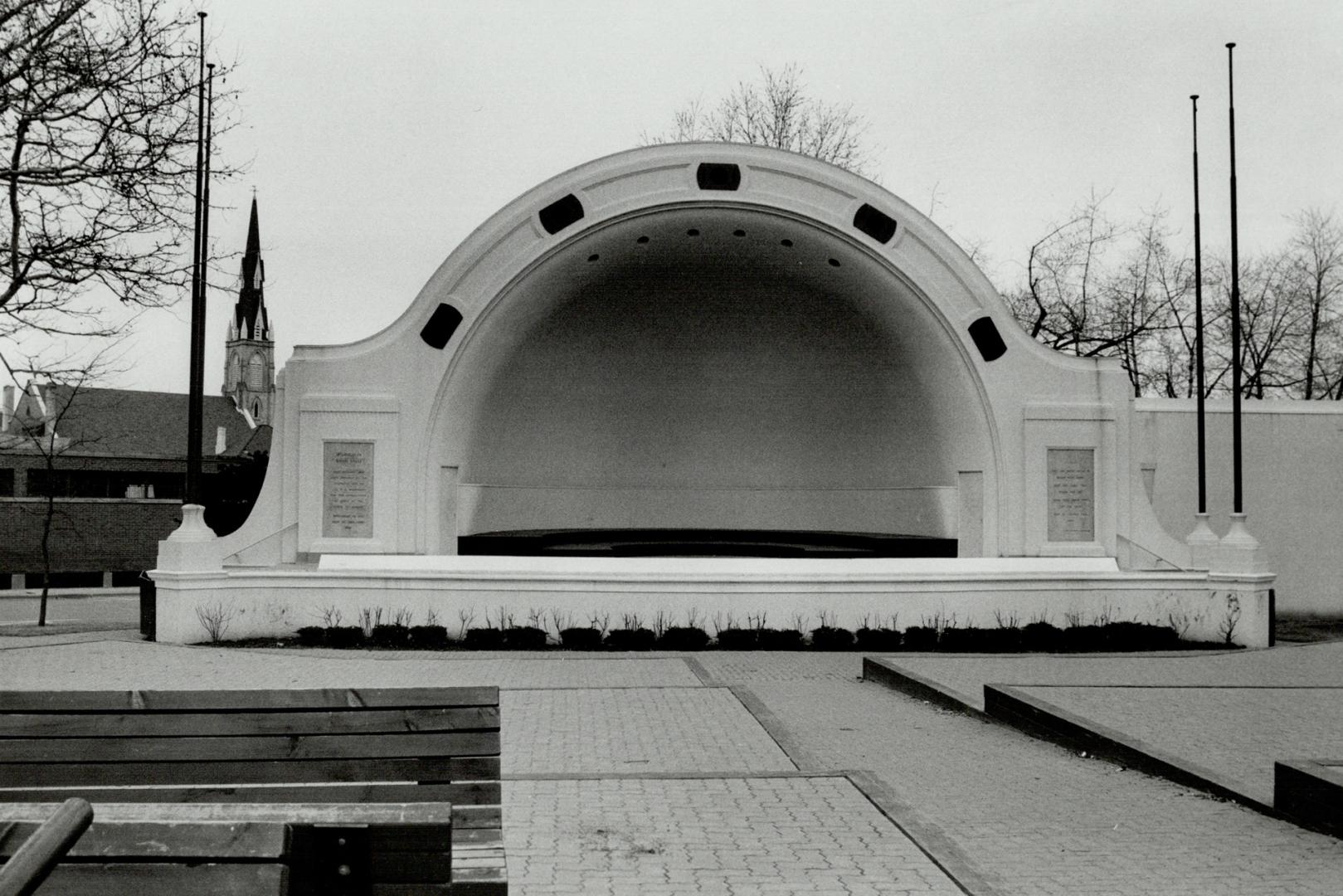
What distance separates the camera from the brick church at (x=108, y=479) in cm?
4453

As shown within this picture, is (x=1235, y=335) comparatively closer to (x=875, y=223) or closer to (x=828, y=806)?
(x=875, y=223)

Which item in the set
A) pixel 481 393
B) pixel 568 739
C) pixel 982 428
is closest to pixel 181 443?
pixel 481 393

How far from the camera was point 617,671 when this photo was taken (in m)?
13.7

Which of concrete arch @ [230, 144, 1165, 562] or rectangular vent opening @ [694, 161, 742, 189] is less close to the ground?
rectangular vent opening @ [694, 161, 742, 189]

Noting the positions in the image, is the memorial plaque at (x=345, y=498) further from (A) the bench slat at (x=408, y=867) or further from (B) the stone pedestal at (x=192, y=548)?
(A) the bench slat at (x=408, y=867)

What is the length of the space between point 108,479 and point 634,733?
5099cm

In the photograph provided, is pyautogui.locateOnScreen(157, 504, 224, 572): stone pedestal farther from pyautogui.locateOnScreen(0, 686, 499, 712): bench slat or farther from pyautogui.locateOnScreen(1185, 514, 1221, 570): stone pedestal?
pyautogui.locateOnScreen(1185, 514, 1221, 570): stone pedestal

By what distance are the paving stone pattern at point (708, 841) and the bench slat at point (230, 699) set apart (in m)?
1.23

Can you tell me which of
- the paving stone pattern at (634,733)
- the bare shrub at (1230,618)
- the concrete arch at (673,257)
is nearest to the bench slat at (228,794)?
the paving stone pattern at (634,733)

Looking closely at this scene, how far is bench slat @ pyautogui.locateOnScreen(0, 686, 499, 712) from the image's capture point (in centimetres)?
425

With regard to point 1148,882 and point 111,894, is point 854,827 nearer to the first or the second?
point 1148,882

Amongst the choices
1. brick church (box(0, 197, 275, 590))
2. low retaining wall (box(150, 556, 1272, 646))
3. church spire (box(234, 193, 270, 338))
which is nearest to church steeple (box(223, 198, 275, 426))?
church spire (box(234, 193, 270, 338))

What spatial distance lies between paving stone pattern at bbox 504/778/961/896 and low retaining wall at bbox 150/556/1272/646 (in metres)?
8.74

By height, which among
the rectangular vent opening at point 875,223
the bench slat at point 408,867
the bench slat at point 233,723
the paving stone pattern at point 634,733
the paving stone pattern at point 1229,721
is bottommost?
the paving stone pattern at point 634,733
